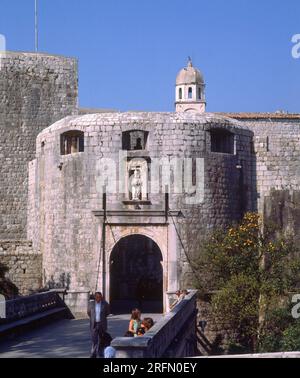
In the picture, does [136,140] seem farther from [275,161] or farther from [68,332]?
[68,332]

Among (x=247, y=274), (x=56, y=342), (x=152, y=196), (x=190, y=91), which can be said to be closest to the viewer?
(x=56, y=342)

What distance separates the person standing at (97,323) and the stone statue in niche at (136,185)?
874 centimetres

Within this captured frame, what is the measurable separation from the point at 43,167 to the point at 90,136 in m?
2.83

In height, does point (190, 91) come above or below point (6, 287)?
above

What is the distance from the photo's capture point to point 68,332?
758 inches

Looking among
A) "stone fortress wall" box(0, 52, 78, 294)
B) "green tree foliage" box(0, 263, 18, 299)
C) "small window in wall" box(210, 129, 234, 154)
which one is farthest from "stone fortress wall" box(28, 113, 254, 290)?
"stone fortress wall" box(0, 52, 78, 294)

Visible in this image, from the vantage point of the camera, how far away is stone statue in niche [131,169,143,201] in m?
23.9

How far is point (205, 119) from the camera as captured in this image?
24.3 meters

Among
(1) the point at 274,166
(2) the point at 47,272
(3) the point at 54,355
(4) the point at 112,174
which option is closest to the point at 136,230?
(4) the point at 112,174

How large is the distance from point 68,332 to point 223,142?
28.9ft

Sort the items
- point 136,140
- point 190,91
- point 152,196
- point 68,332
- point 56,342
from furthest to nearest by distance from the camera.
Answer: point 190,91, point 136,140, point 152,196, point 68,332, point 56,342

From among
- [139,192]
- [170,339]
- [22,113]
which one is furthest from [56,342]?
[22,113]
